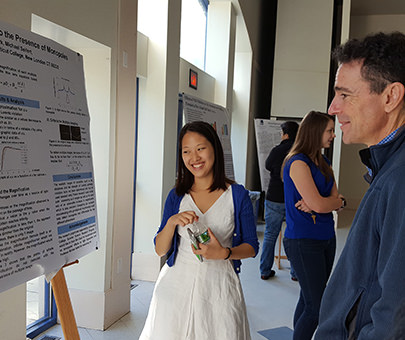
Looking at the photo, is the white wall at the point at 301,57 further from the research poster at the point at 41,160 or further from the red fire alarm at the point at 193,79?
the research poster at the point at 41,160

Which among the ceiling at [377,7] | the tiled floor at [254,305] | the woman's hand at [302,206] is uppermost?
the ceiling at [377,7]

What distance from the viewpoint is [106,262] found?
3.01 m

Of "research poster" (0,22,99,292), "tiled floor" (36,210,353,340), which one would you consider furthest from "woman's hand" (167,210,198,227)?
"tiled floor" (36,210,353,340)

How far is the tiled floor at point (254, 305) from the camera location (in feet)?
9.71

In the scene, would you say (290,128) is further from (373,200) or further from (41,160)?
(373,200)

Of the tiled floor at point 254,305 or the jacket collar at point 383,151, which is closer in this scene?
the jacket collar at point 383,151

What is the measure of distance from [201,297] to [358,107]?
103 centimetres

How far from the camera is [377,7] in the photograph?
9539 millimetres

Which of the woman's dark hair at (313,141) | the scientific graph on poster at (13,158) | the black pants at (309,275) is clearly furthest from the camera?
the woman's dark hair at (313,141)

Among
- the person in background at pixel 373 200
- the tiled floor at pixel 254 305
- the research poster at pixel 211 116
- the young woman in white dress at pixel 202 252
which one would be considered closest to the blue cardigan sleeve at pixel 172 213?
the young woman in white dress at pixel 202 252

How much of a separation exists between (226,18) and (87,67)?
3.45 meters

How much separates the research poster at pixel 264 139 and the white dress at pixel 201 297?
4425 millimetres

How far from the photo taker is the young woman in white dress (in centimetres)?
166

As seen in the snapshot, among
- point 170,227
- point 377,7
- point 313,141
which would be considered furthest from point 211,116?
point 377,7
